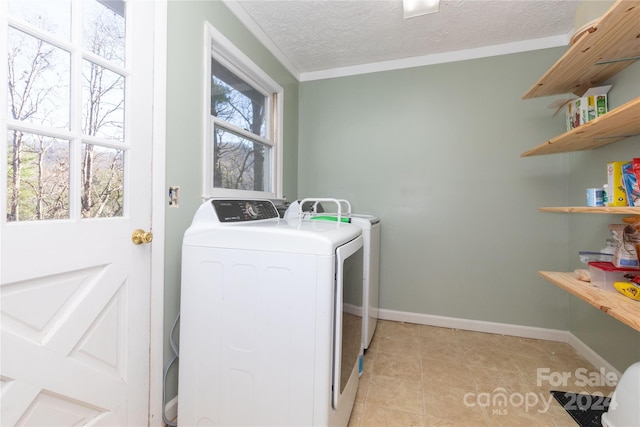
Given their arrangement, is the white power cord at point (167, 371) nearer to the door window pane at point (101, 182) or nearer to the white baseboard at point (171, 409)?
the white baseboard at point (171, 409)

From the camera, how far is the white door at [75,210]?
88cm

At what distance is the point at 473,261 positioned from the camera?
8.00 ft

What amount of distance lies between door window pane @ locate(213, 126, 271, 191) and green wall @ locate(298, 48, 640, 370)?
2.17ft

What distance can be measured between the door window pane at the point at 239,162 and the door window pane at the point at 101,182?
64cm

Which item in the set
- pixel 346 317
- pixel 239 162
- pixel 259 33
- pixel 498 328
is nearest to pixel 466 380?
pixel 498 328

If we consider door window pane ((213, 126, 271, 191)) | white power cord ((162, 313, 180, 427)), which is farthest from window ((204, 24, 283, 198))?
white power cord ((162, 313, 180, 427))

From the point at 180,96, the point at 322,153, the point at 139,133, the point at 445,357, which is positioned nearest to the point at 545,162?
the point at 445,357

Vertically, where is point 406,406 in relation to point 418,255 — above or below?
below

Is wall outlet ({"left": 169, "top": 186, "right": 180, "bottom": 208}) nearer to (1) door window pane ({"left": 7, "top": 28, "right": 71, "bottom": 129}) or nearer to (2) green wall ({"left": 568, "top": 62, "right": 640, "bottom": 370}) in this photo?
(1) door window pane ({"left": 7, "top": 28, "right": 71, "bottom": 129})

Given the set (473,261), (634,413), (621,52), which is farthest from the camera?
(473,261)

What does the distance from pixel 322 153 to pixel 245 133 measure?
3.19 ft

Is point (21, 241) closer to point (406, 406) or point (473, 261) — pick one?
point (406, 406)

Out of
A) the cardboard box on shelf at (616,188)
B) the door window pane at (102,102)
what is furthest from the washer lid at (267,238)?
the cardboard box on shelf at (616,188)

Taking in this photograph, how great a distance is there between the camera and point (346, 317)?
130 cm
